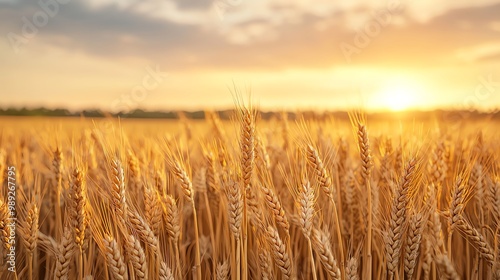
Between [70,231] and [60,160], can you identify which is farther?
[60,160]

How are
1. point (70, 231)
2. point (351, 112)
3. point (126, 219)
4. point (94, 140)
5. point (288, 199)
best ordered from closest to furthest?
point (126, 219) → point (70, 231) → point (351, 112) → point (288, 199) → point (94, 140)

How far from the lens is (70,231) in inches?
79.5

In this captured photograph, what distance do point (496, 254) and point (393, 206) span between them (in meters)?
0.59

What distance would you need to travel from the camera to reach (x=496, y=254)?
2023 millimetres

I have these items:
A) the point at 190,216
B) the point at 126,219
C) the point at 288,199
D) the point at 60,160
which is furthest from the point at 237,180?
the point at 60,160

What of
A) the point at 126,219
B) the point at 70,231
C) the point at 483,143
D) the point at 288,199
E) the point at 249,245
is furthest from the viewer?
the point at 483,143

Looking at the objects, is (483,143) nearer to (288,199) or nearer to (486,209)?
(486,209)

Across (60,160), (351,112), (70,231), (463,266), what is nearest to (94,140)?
(60,160)

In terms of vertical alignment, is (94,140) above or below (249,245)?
above

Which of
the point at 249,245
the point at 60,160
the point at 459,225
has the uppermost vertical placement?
the point at 60,160

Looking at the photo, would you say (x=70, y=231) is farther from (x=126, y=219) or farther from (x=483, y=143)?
(x=483, y=143)

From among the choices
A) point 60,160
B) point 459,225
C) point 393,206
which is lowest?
point 459,225

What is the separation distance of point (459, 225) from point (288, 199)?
103 centimetres

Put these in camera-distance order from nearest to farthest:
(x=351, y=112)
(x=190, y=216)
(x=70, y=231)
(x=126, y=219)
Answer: (x=126, y=219) → (x=70, y=231) → (x=351, y=112) → (x=190, y=216)
